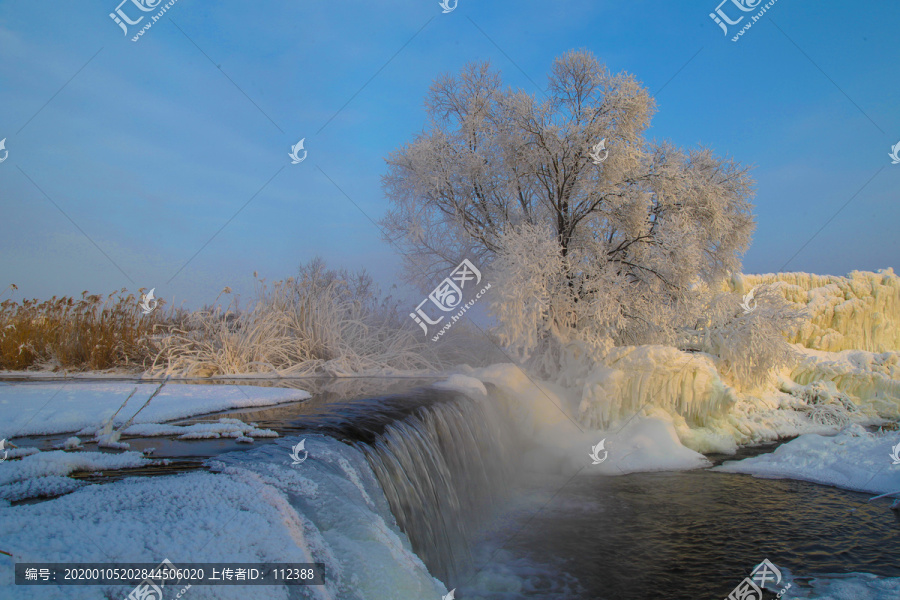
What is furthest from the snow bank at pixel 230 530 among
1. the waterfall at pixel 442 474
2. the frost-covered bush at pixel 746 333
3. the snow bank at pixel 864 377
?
the snow bank at pixel 864 377

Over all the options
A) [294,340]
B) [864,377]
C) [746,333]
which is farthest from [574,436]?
[864,377]

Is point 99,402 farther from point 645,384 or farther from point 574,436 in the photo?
point 645,384

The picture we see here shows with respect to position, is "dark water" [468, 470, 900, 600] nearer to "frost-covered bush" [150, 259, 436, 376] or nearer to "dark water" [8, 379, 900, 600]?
"dark water" [8, 379, 900, 600]

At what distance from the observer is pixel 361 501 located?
244 centimetres

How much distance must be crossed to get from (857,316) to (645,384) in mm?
8068

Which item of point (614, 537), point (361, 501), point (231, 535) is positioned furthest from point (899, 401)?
point (231, 535)

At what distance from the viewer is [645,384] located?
24.5 ft

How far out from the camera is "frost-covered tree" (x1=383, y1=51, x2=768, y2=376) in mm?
7656

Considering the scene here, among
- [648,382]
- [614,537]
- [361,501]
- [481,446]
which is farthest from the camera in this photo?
[648,382]

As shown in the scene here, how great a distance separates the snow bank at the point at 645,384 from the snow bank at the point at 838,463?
111cm

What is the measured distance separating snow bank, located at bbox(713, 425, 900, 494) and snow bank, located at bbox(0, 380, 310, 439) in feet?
19.4

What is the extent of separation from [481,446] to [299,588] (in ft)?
13.8

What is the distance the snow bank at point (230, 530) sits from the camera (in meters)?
1.43

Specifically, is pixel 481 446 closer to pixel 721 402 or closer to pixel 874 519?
pixel 874 519
